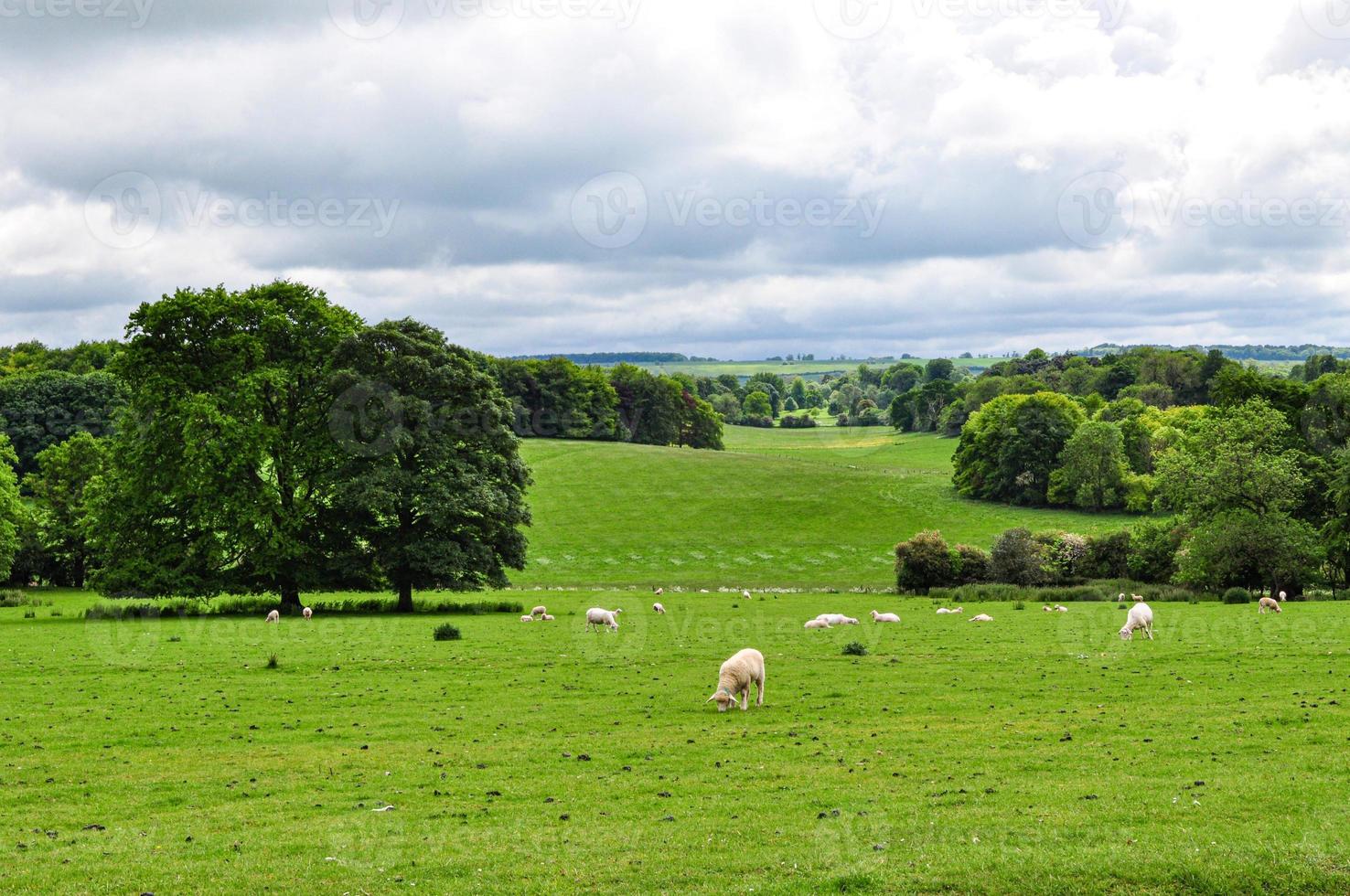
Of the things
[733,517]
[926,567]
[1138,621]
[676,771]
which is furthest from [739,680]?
[733,517]

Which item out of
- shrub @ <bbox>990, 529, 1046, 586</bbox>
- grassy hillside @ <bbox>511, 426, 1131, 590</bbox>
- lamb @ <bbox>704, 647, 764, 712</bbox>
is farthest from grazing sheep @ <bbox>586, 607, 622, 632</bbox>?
grassy hillside @ <bbox>511, 426, 1131, 590</bbox>

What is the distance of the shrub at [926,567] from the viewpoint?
225 ft

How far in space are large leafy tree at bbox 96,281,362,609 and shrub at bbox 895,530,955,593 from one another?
36.6m

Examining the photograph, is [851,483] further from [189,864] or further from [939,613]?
[189,864]

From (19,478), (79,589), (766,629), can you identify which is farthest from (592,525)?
(766,629)

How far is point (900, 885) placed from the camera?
1198 centimetres

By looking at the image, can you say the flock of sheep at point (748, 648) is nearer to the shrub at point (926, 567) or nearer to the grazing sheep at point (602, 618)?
the grazing sheep at point (602, 618)

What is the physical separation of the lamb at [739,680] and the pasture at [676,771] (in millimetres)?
374

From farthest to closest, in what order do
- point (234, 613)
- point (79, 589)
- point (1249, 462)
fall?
1. point (79, 589)
2. point (1249, 462)
3. point (234, 613)

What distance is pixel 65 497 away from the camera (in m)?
77.4

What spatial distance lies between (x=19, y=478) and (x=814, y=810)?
360 ft

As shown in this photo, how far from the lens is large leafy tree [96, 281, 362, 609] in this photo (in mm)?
49562

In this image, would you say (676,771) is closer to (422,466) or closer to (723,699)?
(723,699)

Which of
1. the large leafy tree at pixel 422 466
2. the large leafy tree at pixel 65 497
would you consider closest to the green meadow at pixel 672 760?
the large leafy tree at pixel 422 466
